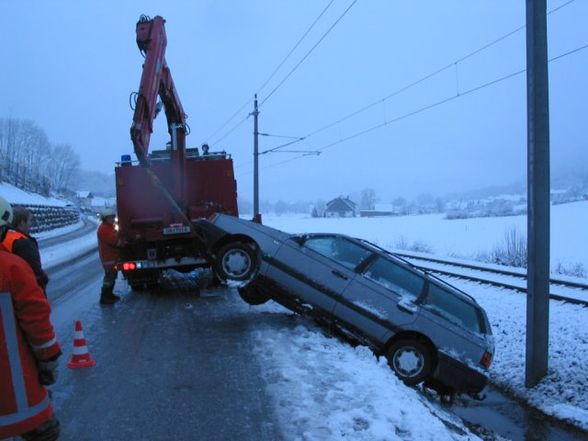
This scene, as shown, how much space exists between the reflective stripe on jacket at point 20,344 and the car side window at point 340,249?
4.98 m

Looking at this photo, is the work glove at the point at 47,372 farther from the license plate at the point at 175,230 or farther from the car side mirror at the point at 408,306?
the license plate at the point at 175,230

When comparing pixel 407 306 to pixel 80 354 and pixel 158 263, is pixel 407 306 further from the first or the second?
pixel 158 263

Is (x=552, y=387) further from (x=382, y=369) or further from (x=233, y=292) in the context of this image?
(x=233, y=292)

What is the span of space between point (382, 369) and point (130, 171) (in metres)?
7.31

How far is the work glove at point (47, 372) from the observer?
115 inches

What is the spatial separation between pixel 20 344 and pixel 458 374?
5.42 meters

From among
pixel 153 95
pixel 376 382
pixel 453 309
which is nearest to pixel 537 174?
pixel 453 309

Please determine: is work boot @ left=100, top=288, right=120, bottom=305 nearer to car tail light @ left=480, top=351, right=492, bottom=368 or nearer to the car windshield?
the car windshield

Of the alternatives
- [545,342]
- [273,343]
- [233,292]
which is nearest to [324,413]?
[273,343]

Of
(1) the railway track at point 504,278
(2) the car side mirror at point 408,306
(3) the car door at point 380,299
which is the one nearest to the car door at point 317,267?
(3) the car door at point 380,299

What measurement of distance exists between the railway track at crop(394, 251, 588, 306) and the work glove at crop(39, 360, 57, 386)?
10.5 m

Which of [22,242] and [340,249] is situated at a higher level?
[22,242]

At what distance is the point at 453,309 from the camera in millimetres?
7211

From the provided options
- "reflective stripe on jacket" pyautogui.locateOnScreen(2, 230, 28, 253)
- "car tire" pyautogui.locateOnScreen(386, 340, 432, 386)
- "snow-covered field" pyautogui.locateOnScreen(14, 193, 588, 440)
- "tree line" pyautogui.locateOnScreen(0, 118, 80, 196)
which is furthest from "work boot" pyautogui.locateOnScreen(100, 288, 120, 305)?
"tree line" pyautogui.locateOnScreen(0, 118, 80, 196)
